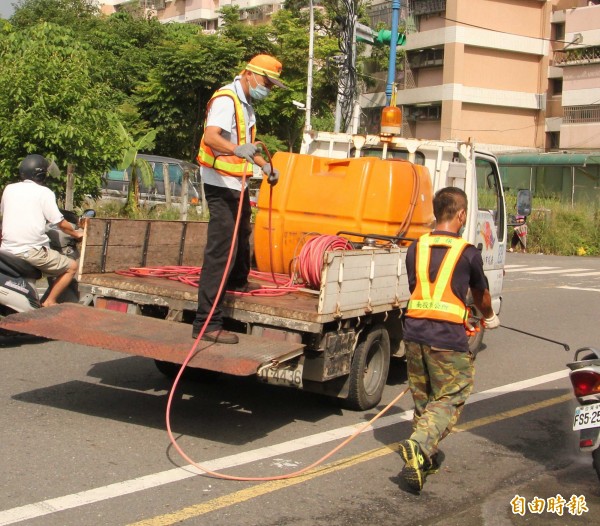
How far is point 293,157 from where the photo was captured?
8.64 meters

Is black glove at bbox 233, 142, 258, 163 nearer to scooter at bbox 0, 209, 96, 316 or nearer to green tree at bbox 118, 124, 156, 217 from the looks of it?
scooter at bbox 0, 209, 96, 316

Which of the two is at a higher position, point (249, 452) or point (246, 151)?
point (246, 151)

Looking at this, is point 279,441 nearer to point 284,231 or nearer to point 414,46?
point 284,231

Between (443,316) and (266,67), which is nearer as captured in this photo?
(443,316)

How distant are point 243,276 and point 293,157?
184 centimetres

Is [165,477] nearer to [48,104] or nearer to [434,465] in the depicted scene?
[434,465]

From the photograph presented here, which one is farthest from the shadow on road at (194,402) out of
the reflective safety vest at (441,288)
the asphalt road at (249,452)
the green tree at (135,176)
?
the green tree at (135,176)

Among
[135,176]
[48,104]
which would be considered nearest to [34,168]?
[48,104]

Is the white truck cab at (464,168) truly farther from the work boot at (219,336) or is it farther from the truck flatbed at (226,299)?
the work boot at (219,336)

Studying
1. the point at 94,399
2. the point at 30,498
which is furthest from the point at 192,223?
the point at 30,498

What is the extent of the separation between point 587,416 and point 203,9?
68.7 m

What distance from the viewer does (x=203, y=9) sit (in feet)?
230

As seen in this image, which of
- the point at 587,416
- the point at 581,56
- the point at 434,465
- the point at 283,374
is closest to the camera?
the point at 587,416

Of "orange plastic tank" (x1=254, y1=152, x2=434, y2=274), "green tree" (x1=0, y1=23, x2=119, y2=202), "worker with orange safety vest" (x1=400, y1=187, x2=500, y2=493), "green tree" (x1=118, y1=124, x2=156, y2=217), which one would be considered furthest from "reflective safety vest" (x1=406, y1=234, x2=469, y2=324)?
"green tree" (x1=118, y1=124, x2=156, y2=217)
